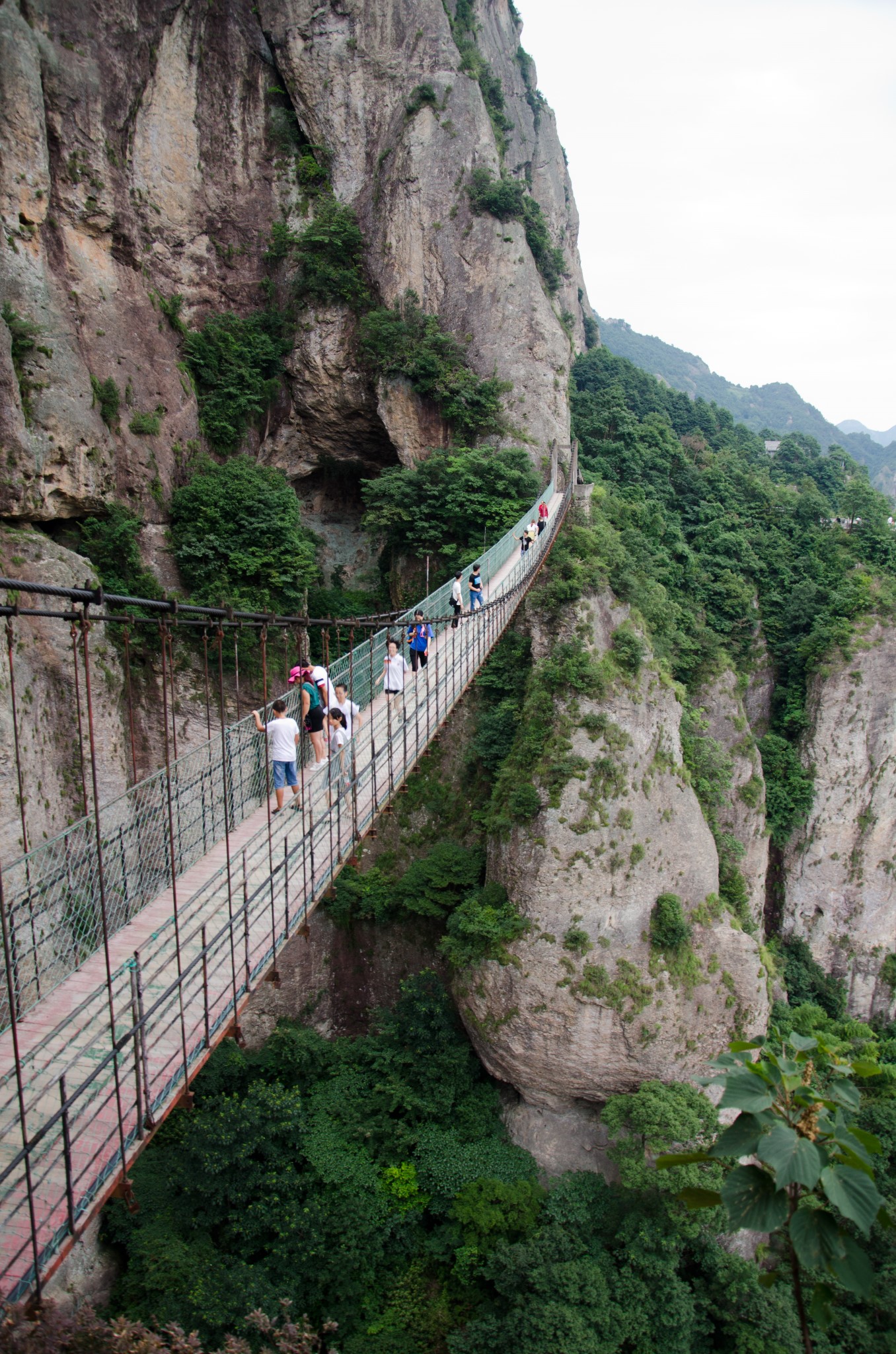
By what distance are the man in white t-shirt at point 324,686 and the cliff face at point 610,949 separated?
16.8 ft

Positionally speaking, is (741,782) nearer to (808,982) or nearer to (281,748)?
(808,982)

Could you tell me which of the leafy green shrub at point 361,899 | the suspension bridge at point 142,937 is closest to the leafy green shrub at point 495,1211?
the leafy green shrub at point 361,899

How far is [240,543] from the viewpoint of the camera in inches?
585

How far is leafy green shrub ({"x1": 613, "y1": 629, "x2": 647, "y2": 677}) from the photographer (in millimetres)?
12250

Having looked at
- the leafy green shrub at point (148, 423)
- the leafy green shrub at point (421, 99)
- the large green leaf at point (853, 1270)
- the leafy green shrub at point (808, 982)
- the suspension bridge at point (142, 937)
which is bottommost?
the leafy green shrub at point (808, 982)

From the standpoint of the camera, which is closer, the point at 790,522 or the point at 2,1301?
the point at 2,1301

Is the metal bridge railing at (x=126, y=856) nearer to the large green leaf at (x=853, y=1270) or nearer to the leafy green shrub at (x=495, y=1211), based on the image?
the large green leaf at (x=853, y=1270)

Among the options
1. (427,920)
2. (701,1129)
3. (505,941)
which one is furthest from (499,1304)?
(427,920)

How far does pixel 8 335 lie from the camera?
1144 centimetres

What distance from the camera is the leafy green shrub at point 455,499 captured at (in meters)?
15.7

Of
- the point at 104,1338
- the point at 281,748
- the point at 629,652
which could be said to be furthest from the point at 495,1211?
the point at 629,652

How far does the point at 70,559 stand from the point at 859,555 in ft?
59.4

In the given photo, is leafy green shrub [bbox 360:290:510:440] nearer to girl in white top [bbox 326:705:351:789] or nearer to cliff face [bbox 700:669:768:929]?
cliff face [bbox 700:669:768:929]

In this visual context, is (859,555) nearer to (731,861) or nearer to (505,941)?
(731,861)
